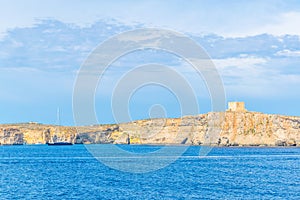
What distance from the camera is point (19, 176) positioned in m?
88.2

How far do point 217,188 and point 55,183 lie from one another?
2527 centimetres

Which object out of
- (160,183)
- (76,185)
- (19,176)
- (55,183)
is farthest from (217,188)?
(19,176)

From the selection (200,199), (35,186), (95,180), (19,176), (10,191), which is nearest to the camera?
(200,199)

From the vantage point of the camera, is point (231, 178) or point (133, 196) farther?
point (231, 178)

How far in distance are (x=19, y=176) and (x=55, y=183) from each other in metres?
14.5

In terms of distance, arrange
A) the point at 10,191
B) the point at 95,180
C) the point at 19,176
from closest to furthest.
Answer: the point at 10,191 → the point at 95,180 → the point at 19,176

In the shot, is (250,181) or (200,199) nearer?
(200,199)

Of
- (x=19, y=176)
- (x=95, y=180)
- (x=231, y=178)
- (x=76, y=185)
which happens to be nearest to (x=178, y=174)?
(x=231, y=178)

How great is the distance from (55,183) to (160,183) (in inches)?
644

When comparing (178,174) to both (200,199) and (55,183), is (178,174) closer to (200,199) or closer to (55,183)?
(55,183)

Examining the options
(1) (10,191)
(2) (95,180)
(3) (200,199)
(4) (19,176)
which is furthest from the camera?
(4) (19,176)

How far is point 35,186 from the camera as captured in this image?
238ft

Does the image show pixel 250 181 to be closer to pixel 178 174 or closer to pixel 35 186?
pixel 178 174

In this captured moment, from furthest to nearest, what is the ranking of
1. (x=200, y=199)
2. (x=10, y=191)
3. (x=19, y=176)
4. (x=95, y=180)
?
(x=19, y=176)
(x=95, y=180)
(x=10, y=191)
(x=200, y=199)
